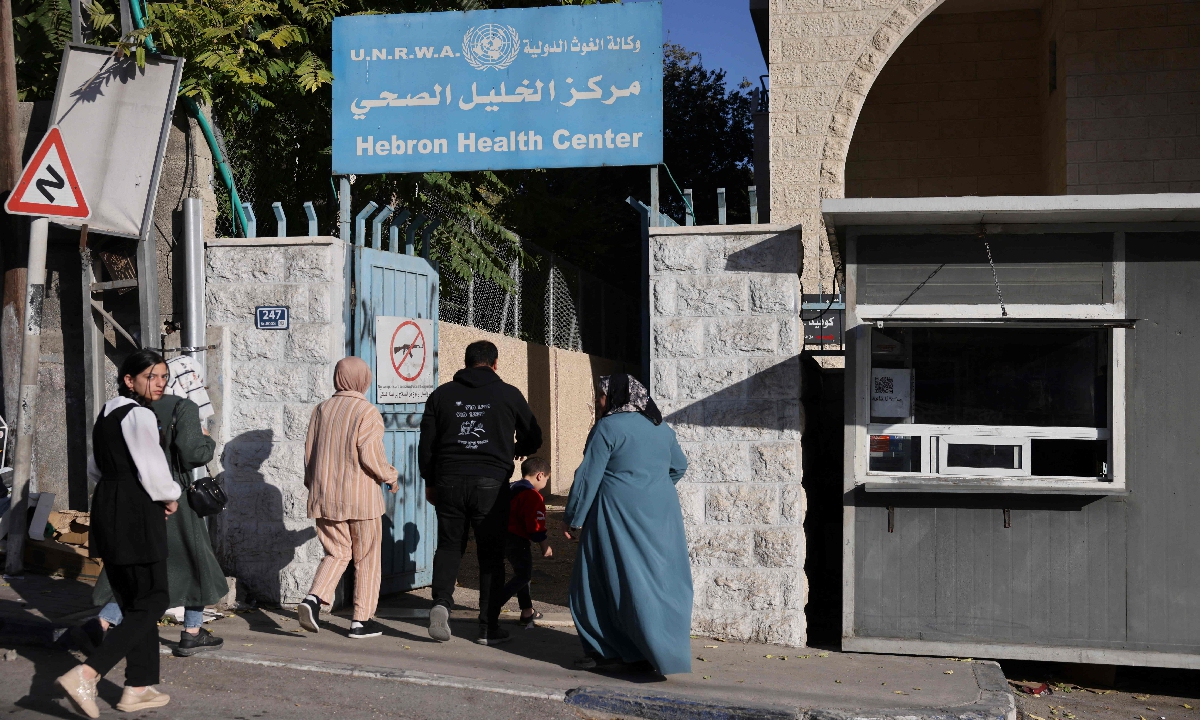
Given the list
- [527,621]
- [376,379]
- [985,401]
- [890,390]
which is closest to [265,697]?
[527,621]

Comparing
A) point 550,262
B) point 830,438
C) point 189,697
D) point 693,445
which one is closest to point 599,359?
point 550,262

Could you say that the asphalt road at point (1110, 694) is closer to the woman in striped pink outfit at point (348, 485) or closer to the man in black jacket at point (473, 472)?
the man in black jacket at point (473, 472)

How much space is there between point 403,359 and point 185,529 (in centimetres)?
253

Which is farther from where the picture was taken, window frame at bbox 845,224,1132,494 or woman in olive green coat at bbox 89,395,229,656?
window frame at bbox 845,224,1132,494

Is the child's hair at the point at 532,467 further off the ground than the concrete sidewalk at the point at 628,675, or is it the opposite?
the child's hair at the point at 532,467

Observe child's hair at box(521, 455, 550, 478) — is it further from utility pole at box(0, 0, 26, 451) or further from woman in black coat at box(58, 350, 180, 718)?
utility pole at box(0, 0, 26, 451)

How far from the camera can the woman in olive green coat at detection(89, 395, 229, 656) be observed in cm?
607

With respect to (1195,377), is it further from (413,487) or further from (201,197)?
(201,197)

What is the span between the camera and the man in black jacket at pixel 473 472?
22.3 feet

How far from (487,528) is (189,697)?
1933 millimetres

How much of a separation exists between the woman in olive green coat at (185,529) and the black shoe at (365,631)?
3.13ft

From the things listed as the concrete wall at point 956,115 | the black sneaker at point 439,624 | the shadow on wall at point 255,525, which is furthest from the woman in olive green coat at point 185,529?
the concrete wall at point 956,115

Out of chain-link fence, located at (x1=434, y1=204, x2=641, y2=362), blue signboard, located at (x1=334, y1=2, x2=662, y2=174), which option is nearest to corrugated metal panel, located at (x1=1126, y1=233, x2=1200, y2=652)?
blue signboard, located at (x1=334, y1=2, x2=662, y2=174)

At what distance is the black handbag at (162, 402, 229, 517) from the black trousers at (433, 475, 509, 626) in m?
1.34
